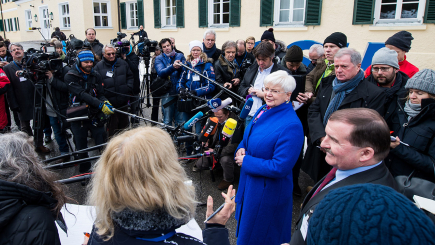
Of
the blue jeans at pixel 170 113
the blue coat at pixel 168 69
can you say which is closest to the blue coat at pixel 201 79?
the blue coat at pixel 168 69

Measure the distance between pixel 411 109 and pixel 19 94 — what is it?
5245mm

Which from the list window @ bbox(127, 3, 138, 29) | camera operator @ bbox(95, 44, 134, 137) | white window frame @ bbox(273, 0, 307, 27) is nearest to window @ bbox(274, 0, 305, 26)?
white window frame @ bbox(273, 0, 307, 27)

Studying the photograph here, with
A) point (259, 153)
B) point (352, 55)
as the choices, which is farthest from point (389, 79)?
point (259, 153)

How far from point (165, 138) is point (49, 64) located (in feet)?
11.0

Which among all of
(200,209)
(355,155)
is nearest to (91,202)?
(355,155)

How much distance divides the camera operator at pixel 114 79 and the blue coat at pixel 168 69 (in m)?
0.52

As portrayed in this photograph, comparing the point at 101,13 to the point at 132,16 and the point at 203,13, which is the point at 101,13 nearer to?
the point at 132,16

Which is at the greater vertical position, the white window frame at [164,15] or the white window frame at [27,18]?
the white window frame at [27,18]

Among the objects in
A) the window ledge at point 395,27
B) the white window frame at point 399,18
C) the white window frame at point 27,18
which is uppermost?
the white window frame at point 27,18

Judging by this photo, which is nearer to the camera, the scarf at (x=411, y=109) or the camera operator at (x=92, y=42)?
the scarf at (x=411, y=109)

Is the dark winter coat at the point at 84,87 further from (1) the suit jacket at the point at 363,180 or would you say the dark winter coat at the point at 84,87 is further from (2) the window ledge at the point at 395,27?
(2) the window ledge at the point at 395,27

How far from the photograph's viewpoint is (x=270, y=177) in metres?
1.97

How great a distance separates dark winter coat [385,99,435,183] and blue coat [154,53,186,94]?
3363mm

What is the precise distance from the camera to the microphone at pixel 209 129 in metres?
3.32
